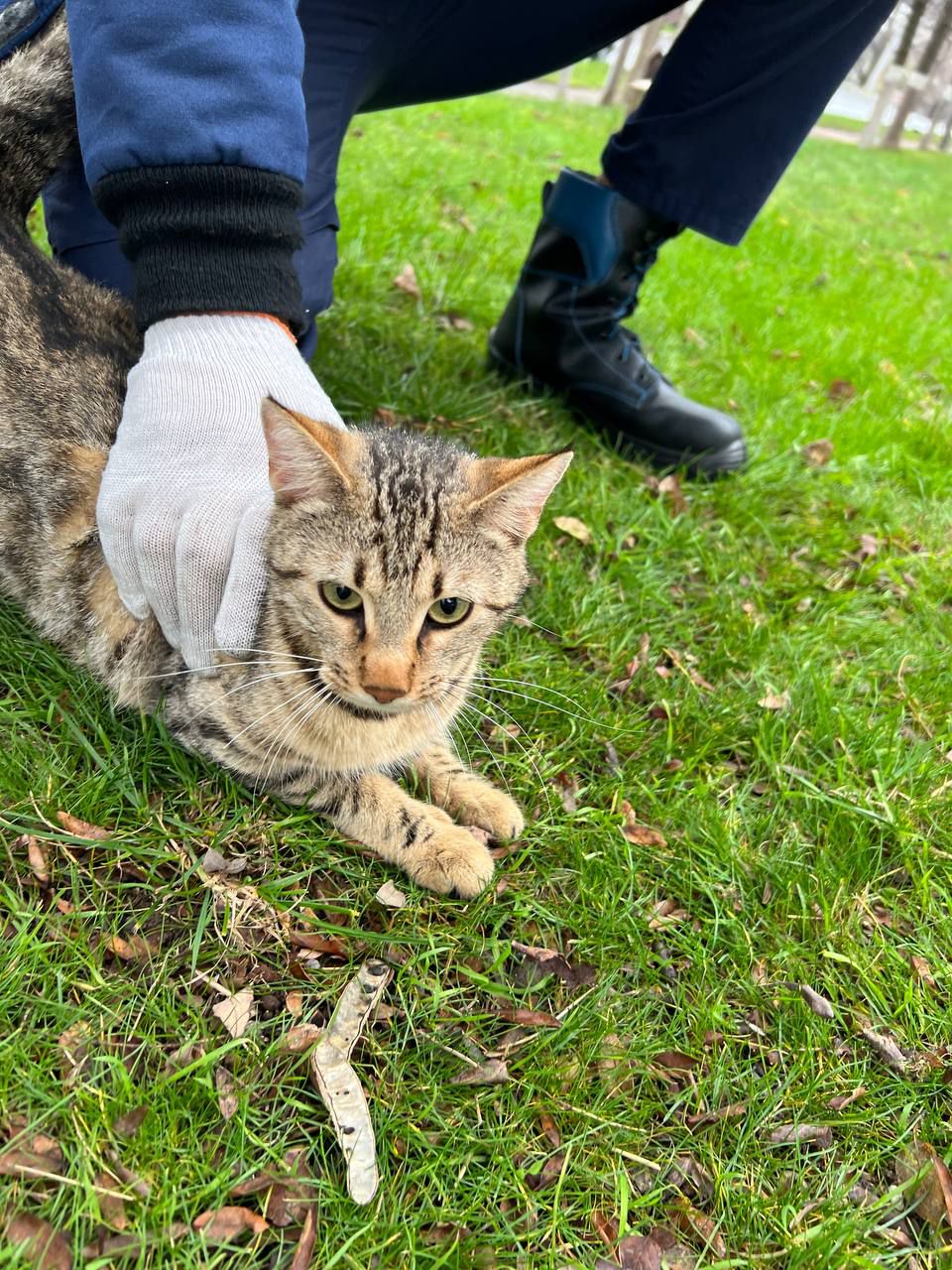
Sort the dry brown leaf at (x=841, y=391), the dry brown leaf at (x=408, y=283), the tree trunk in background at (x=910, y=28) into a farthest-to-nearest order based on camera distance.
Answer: the tree trunk in background at (x=910, y=28), the dry brown leaf at (x=841, y=391), the dry brown leaf at (x=408, y=283)

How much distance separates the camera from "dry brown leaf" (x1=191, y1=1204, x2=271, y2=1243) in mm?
1318

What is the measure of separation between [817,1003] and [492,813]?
80 cm

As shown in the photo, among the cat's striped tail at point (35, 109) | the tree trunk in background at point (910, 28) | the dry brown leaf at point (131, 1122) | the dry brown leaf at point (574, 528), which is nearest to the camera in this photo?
the dry brown leaf at point (131, 1122)

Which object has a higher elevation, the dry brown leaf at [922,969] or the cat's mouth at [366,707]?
the cat's mouth at [366,707]

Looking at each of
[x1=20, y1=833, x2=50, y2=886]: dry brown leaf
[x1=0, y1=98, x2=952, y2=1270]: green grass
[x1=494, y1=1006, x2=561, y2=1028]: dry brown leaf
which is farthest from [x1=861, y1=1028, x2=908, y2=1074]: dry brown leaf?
[x1=20, y1=833, x2=50, y2=886]: dry brown leaf

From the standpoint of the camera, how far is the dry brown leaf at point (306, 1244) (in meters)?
1.32

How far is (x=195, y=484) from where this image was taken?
1.79m

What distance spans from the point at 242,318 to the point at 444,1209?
68.9 inches

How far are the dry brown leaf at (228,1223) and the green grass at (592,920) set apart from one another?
22 millimetres

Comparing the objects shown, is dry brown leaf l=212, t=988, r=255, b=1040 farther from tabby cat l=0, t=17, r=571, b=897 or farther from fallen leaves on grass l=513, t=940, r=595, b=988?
fallen leaves on grass l=513, t=940, r=595, b=988

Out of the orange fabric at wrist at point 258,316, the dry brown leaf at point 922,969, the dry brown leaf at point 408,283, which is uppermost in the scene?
the orange fabric at wrist at point 258,316

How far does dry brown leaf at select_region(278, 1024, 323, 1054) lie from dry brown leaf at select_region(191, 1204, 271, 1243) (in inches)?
9.8

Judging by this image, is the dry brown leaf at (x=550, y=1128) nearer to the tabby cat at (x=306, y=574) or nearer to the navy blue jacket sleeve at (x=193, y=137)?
the tabby cat at (x=306, y=574)

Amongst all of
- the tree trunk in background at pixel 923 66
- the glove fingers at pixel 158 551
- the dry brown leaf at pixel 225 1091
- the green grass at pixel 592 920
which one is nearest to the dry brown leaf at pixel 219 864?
the green grass at pixel 592 920
